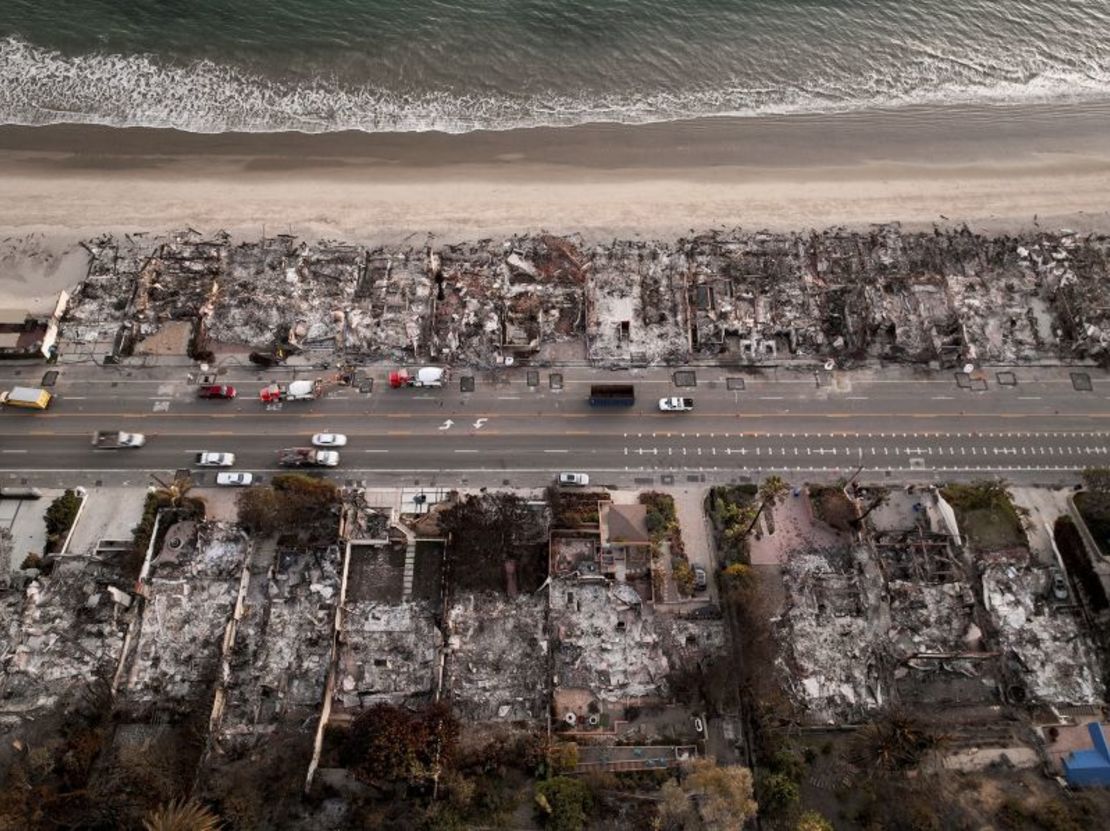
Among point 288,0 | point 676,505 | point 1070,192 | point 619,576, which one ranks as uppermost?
point 288,0

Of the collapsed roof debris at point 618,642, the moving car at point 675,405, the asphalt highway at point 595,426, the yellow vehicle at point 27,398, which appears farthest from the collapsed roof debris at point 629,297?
the collapsed roof debris at point 618,642

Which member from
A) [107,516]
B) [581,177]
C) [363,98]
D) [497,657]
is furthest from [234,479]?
[363,98]

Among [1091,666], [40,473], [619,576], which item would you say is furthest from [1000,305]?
[40,473]

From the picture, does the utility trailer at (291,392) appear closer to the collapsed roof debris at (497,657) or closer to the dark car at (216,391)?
the dark car at (216,391)

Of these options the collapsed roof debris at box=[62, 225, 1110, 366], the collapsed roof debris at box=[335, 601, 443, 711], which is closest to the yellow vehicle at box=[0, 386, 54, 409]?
the collapsed roof debris at box=[62, 225, 1110, 366]

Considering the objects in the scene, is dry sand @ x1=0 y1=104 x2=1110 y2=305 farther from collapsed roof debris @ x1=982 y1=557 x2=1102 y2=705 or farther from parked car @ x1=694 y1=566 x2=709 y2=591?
collapsed roof debris @ x1=982 y1=557 x2=1102 y2=705

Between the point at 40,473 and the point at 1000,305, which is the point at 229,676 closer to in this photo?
the point at 40,473
